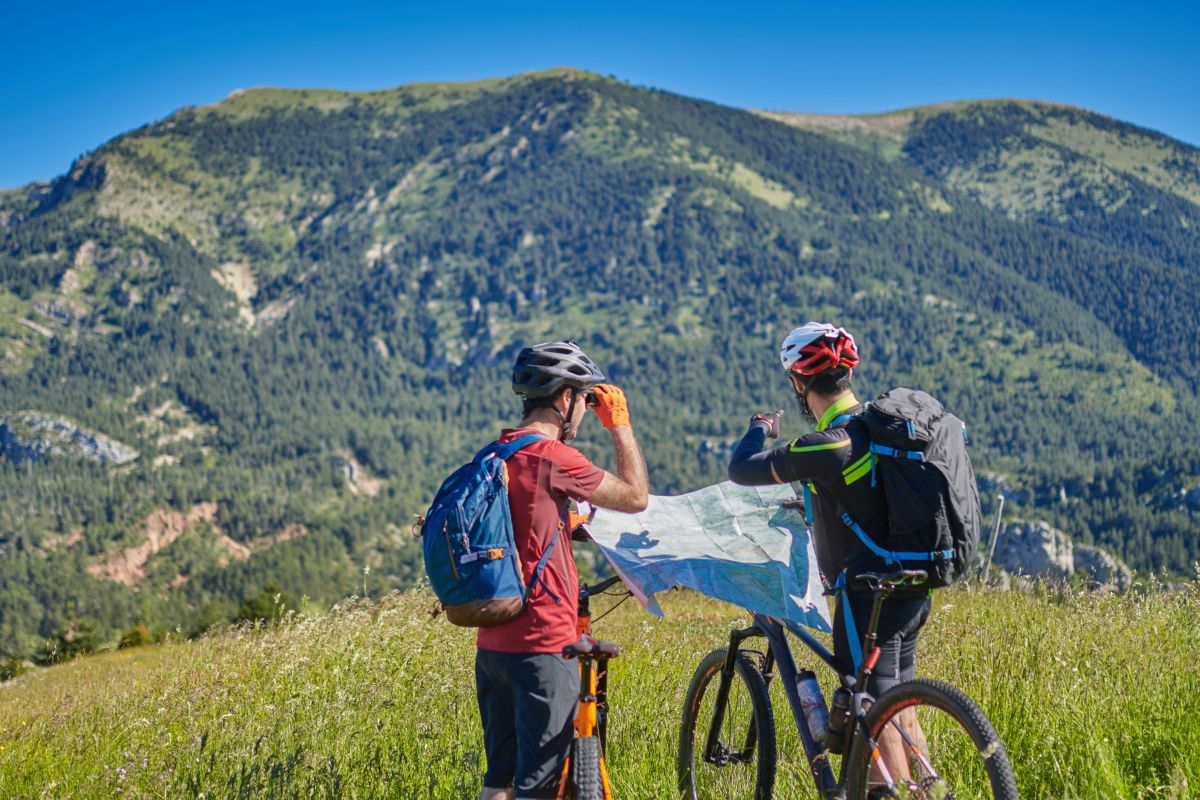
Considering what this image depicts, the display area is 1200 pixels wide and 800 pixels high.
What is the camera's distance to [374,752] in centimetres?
539

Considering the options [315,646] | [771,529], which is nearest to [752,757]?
[771,529]

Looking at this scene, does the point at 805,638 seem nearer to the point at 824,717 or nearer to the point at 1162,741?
the point at 824,717

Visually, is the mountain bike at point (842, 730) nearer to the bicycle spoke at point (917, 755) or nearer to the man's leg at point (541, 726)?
the bicycle spoke at point (917, 755)

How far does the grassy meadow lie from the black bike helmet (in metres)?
2.01

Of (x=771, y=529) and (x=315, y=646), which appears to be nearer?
(x=771, y=529)

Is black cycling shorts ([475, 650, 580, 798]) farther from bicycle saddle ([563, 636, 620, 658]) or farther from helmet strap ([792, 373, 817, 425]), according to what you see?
helmet strap ([792, 373, 817, 425])

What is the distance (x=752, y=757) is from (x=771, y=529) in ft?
3.57

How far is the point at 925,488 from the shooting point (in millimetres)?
3938

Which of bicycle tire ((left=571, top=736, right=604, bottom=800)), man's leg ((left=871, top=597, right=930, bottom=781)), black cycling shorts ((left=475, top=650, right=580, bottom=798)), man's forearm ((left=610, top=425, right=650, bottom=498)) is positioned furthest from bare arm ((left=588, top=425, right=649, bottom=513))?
man's leg ((left=871, top=597, right=930, bottom=781))

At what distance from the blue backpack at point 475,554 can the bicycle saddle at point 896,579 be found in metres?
1.36

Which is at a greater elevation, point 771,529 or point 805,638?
point 771,529

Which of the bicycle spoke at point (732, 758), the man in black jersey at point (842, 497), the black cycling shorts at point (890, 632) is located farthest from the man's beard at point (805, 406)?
the bicycle spoke at point (732, 758)

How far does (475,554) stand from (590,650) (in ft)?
1.86

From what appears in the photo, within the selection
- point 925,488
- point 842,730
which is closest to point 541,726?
point 842,730
